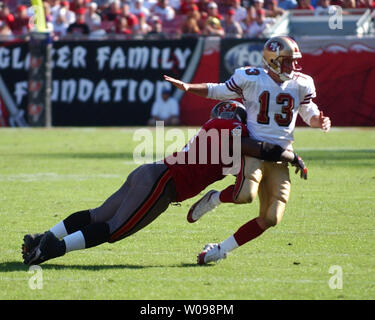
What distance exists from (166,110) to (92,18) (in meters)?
3.19

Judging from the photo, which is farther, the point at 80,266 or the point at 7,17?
the point at 7,17

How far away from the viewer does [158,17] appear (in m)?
Answer: 21.0

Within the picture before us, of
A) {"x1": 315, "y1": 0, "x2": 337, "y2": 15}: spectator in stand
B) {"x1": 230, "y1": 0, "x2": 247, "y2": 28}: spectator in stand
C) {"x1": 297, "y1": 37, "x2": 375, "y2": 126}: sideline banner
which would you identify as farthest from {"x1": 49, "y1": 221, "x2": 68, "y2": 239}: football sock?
{"x1": 230, "y1": 0, "x2": 247, "y2": 28}: spectator in stand

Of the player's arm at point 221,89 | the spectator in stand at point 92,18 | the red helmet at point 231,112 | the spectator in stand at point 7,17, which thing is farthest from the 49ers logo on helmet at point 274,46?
the spectator in stand at point 7,17

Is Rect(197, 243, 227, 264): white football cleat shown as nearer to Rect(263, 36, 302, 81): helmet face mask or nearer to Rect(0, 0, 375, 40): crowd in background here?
Rect(263, 36, 302, 81): helmet face mask

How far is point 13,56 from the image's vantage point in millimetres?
20219

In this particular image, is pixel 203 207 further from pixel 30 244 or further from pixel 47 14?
pixel 47 14

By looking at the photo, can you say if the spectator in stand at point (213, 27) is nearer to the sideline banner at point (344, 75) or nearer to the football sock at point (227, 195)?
the sideline banner at point (344, 75)

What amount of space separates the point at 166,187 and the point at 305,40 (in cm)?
1346

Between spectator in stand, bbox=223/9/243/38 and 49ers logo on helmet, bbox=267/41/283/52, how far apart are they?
44.3 ft

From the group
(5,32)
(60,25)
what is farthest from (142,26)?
(5,32)

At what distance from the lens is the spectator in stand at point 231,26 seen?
19.9 metres
